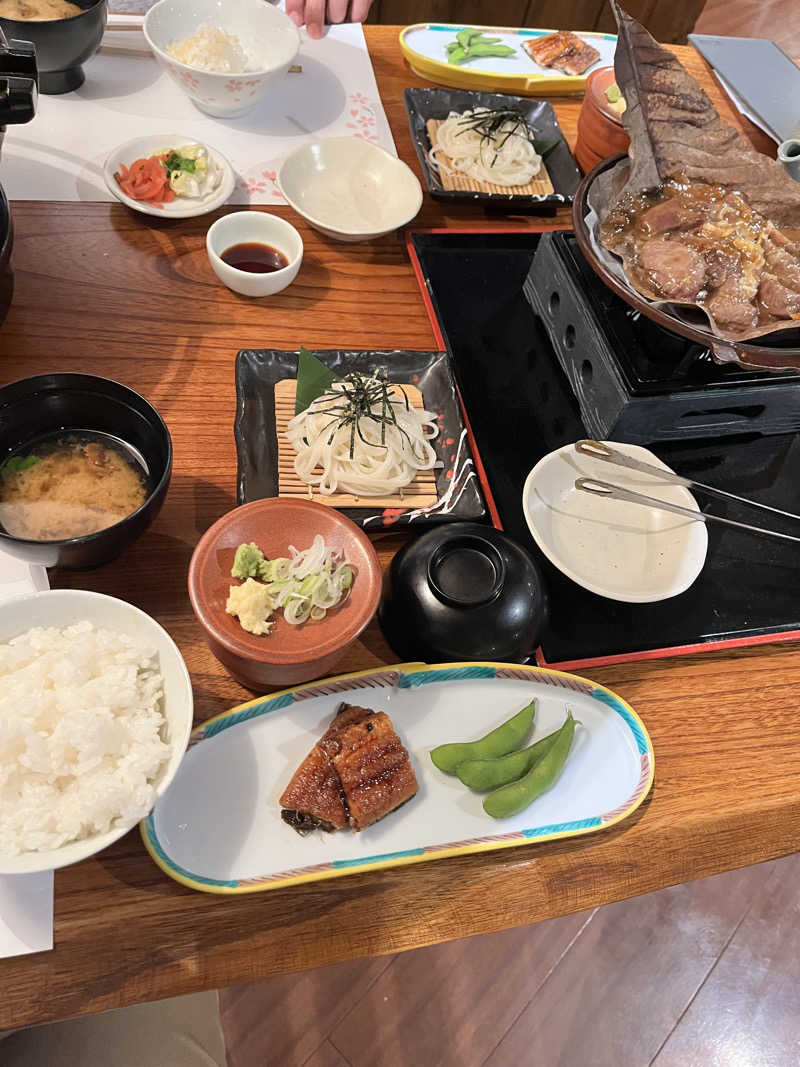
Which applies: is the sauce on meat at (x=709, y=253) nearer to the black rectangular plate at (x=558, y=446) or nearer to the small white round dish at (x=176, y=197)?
the black rectangular plate at (x=558, y=446)

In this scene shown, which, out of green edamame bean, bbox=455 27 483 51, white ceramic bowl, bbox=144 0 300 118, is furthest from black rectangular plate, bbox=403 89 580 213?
white ceramic bowl, bbox=144 0 300 118

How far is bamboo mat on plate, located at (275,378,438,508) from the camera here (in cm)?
169

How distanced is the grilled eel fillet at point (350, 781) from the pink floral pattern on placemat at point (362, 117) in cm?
197

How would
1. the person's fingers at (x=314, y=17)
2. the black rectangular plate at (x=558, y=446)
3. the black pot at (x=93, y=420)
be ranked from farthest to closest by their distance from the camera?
the person's fingers at (x=314, y=17)
the black rectangular plate at (x=558, y=446)
the black pot at (x=93, y=420)

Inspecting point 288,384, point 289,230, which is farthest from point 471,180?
point 288,384

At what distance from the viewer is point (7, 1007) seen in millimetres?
1136

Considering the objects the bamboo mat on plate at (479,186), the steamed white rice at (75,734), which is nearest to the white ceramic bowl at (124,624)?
the steamed white rice at (75,734)

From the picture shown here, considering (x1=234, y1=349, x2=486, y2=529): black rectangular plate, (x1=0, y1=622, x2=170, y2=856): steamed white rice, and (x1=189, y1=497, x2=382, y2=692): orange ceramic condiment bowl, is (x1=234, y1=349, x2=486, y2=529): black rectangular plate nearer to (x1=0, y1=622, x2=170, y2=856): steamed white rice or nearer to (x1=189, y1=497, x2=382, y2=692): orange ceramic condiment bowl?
(x1=189, y1=497, x2=382, y2=692): orange ceramic condiment bowl

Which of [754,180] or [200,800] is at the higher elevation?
[754,180]

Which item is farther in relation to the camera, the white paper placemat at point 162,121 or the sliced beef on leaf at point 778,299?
the white paper placemat at point 162,121

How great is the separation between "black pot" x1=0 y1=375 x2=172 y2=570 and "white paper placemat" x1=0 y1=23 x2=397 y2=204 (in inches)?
36.9

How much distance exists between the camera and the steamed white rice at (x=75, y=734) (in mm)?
1069

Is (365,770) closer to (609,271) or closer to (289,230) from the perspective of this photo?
(609,271)

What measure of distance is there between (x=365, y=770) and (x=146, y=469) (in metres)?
0.73
